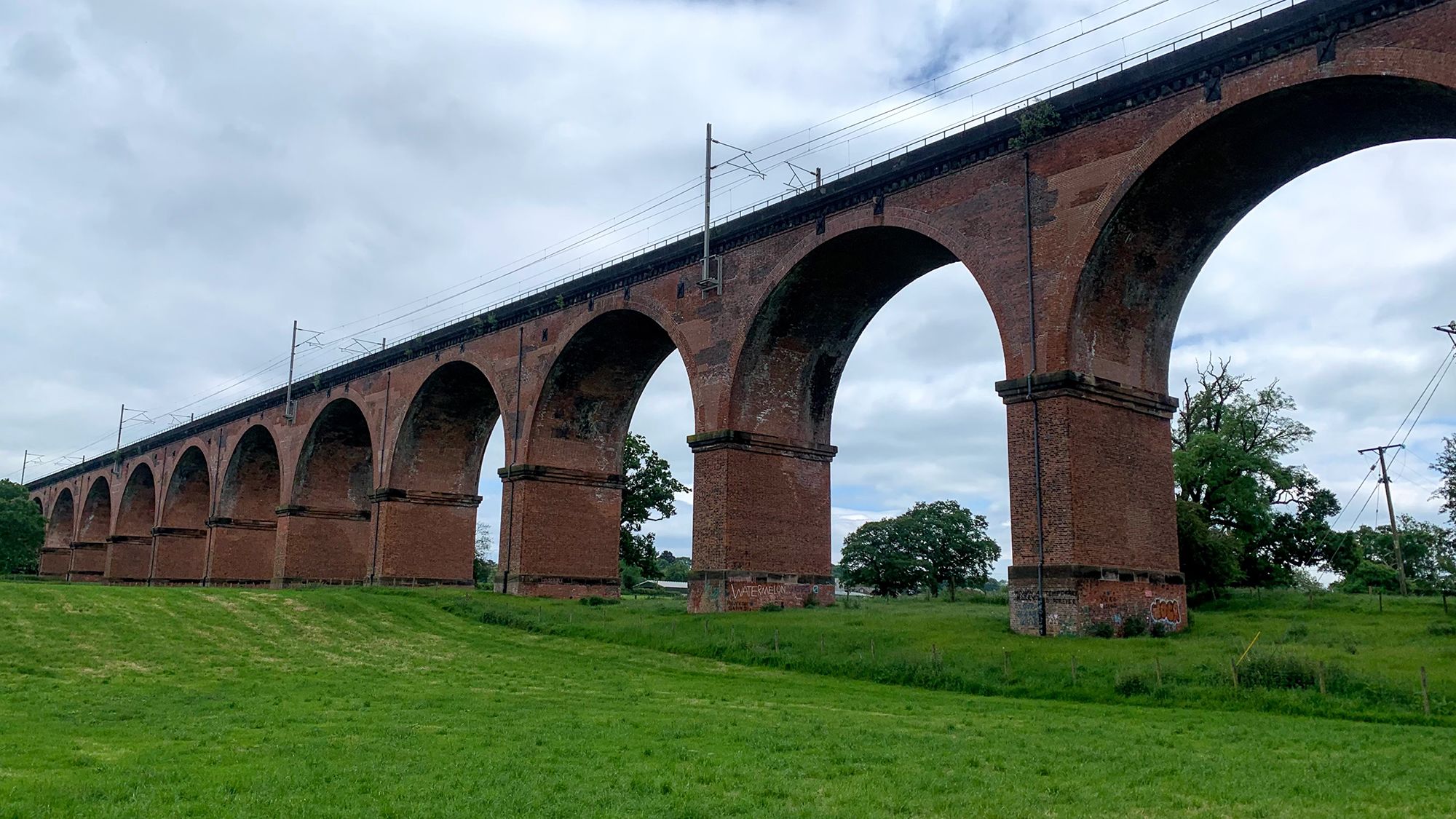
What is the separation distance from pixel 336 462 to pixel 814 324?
27578mm

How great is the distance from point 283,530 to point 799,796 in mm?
40599

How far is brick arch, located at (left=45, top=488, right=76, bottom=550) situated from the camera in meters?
82.8

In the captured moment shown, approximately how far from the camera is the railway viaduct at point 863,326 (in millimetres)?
18656

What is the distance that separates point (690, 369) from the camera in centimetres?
2859

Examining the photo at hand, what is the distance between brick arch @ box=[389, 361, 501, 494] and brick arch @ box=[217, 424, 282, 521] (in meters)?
15.9

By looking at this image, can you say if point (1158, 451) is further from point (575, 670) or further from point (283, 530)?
point (283, 530)

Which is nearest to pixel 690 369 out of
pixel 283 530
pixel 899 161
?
pixel 899 161

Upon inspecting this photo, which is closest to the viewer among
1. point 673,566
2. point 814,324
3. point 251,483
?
point 814,324

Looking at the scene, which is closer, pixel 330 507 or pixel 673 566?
pixel 330 507

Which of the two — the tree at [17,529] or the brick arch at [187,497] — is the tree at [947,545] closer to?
the brick arch at [187,497]

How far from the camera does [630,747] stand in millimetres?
11375

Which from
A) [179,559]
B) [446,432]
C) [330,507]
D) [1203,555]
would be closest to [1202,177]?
[1203,555]

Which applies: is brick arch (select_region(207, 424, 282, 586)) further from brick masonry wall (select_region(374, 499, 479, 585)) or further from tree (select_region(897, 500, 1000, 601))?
tree (select_region(897, 500, 1000, 601))

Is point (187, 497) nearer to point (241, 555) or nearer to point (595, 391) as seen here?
point (241, 555)
